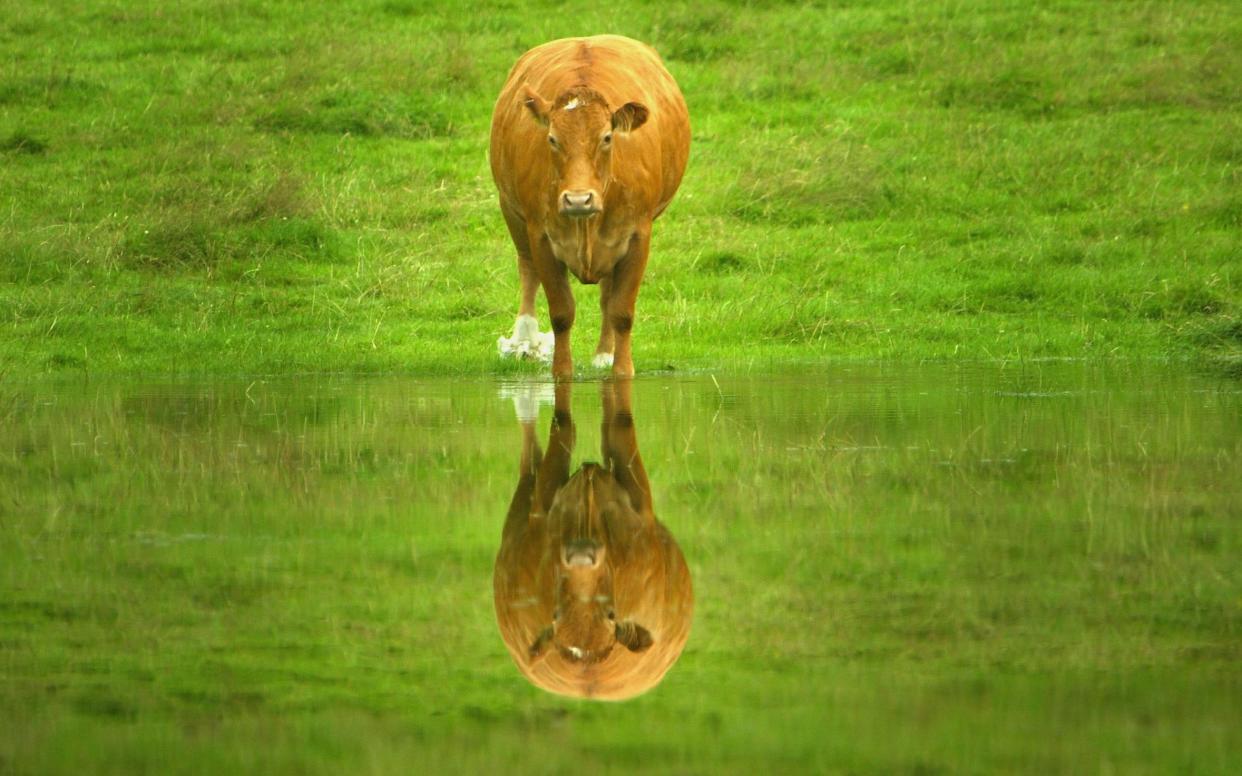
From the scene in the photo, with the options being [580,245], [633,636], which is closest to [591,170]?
[580,245]

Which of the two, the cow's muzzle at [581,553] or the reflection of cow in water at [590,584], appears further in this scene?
the cow's muzzle at [581,553]

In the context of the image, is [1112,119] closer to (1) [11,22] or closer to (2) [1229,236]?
(2) [1229,236]

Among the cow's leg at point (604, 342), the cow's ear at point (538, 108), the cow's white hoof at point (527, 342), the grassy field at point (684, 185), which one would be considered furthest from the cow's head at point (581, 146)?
the cow's white hoof at point (527, 342)

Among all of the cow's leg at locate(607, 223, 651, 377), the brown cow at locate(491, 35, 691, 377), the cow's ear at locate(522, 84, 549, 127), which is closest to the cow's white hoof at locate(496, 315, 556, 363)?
the brown cow at locate(491, 35, 691, 377)

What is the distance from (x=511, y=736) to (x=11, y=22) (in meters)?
19.7

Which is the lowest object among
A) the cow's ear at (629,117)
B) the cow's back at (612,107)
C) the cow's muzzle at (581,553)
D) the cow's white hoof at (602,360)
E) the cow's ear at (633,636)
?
the cow's white hoof at (602,360)

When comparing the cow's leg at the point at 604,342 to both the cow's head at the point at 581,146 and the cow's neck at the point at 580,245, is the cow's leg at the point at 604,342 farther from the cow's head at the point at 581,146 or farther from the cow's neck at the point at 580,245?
the cow's head at the point at 581,146

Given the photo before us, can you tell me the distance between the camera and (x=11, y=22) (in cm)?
2131

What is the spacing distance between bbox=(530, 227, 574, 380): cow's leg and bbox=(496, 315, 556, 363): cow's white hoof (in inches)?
42.2

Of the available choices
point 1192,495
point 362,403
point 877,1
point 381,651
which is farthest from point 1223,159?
point 381,651

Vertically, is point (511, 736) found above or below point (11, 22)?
above

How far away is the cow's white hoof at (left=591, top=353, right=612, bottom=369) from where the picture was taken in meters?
11.6

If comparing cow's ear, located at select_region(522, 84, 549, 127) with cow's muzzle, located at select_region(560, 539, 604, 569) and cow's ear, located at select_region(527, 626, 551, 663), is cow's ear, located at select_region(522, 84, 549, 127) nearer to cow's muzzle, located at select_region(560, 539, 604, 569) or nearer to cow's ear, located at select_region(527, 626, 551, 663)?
cow's muzzle, located at select_region(560, 539, 604, 569)

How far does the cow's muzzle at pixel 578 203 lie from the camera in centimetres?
1004
